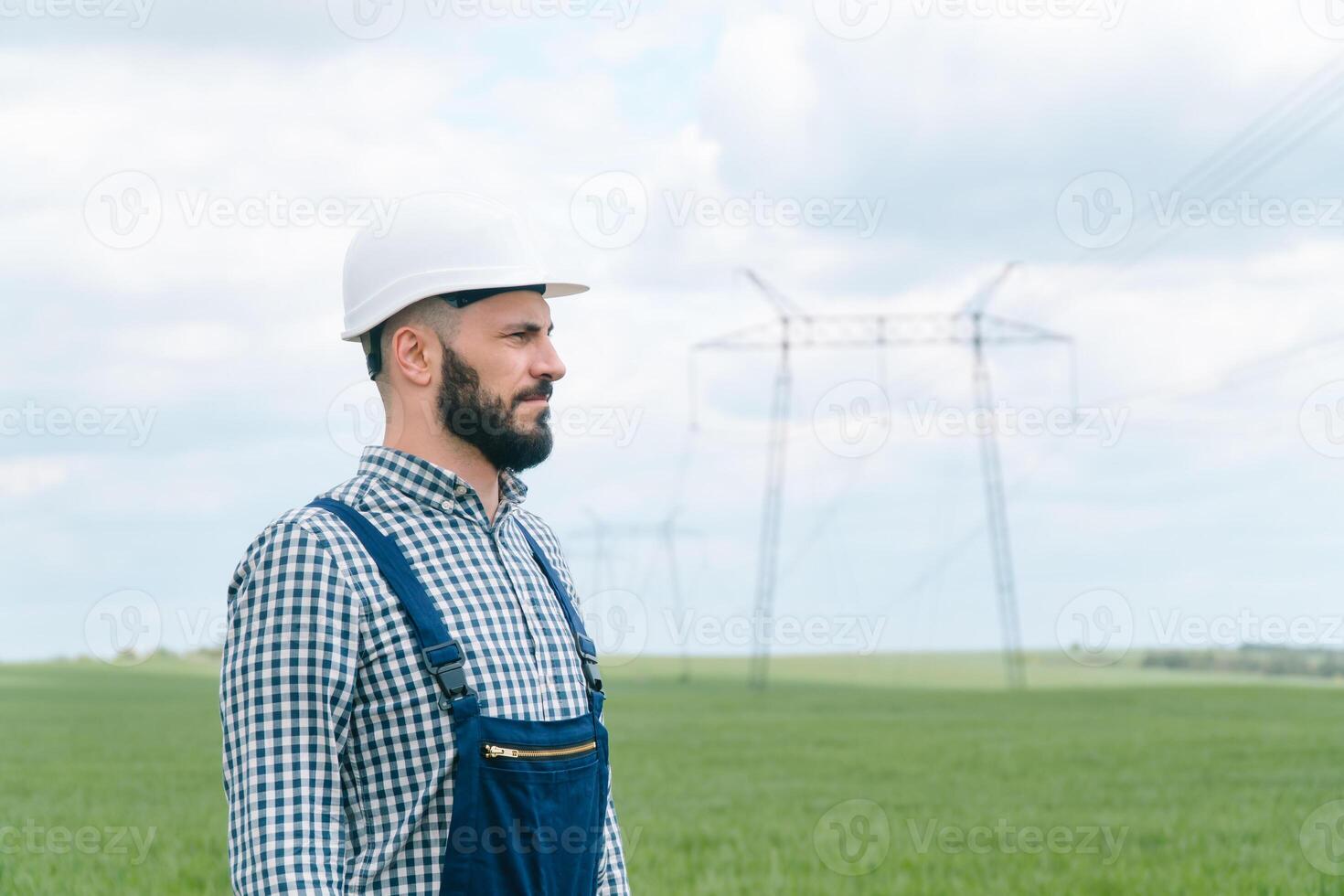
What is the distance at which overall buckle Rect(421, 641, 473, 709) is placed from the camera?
290 cm

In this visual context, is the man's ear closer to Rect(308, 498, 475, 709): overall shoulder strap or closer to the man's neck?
the man's neck

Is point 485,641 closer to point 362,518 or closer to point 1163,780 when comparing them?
point 362,518

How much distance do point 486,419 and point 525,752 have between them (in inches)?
27.2

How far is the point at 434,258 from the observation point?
3303 mm

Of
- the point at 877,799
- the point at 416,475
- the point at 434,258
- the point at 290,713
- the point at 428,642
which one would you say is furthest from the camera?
the point at 877,799

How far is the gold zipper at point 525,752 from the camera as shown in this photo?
293 cm

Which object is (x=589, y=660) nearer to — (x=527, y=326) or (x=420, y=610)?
(x=420, y=610)

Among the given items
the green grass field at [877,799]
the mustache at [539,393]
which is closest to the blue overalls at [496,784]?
the mustache at [539,393]

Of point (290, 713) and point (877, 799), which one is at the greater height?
point (290, 713)

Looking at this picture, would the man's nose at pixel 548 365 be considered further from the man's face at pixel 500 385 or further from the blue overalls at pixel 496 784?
the blue overalls at pixel 496 784

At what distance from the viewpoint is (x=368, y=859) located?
2.89 metres

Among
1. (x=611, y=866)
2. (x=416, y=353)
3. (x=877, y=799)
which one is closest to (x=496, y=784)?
(x=611, y=866)

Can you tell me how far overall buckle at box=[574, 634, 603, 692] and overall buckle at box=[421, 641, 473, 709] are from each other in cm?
47

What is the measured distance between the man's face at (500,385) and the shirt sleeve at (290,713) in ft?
1.47
